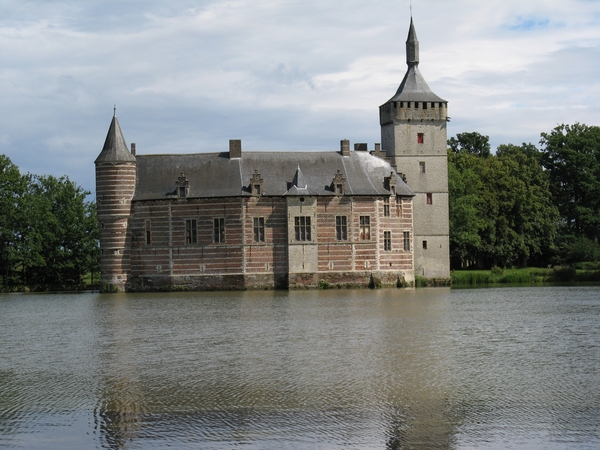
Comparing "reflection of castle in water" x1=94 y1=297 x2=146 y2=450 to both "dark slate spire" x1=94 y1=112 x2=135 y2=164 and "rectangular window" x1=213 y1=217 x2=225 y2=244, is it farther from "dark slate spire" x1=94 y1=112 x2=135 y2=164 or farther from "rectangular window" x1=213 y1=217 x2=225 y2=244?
"dark slate spire" x1=94 y1=112 x2=135 y2=164

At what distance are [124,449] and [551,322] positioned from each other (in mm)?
14540

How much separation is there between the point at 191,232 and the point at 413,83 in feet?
44.4

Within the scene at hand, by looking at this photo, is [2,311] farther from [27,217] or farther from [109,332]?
[27,217]

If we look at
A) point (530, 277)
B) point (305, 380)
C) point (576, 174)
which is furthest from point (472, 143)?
point (305, 380)

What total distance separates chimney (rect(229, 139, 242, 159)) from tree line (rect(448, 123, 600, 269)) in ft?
48.5

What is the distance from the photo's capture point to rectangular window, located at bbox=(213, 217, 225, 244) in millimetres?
39500

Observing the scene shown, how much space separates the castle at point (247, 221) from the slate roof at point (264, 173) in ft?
0.15

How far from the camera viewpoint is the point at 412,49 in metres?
44.5

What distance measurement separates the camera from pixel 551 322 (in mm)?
22016

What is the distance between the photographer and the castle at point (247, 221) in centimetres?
3931

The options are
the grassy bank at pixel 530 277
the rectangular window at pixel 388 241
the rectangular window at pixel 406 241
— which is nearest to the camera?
the rectangular window at pixel 388 241

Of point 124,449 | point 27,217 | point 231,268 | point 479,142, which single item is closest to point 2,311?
point 231,268

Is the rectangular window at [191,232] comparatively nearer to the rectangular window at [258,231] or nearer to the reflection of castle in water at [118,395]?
the rectangular window at [258,231]

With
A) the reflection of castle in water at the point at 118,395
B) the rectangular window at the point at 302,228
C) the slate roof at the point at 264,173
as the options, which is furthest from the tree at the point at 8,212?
the reflection of castle in water at the point at 118,395
